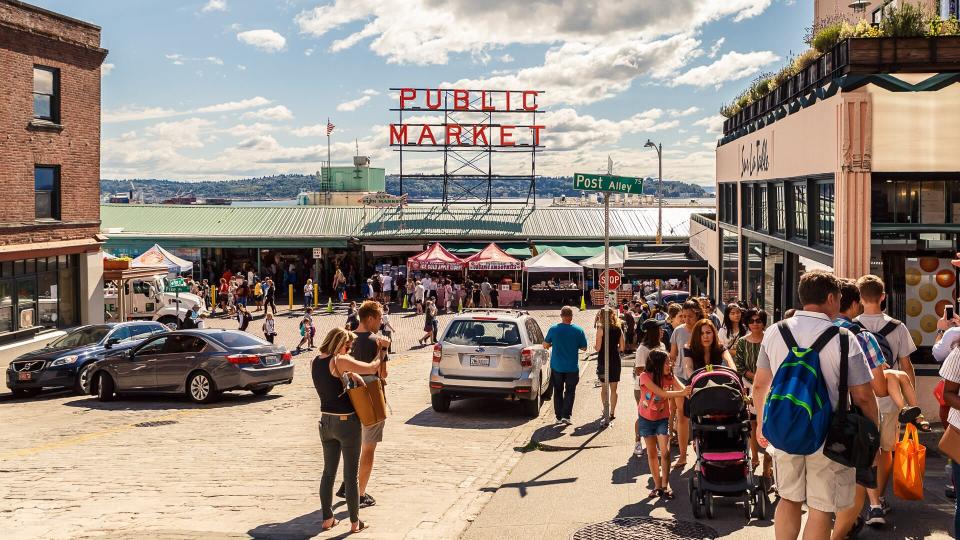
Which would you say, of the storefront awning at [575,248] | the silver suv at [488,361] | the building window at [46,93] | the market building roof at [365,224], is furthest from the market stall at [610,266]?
the building window at [46,93]

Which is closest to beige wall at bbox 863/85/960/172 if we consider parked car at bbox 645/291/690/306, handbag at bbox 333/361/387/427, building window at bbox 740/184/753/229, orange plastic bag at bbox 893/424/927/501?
orange plastic bag at bbox 893/424/927/501

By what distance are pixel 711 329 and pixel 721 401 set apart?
1.24 meters

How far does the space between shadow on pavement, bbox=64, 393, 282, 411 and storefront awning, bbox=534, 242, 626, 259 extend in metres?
25.5

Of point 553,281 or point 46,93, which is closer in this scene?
point 46,93

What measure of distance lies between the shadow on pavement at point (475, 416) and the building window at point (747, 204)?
27.3 feet

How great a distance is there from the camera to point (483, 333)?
49.2 feet

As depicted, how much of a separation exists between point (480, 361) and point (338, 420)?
6842 mm

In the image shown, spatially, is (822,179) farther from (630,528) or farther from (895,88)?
(630,528)

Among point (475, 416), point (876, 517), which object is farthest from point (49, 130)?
point (876, 517)

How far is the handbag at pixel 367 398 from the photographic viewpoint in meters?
7.94

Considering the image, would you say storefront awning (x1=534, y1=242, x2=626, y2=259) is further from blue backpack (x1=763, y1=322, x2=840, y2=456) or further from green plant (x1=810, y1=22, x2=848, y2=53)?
blue backpack (x1=763, y1=322, x2=840, y2=456)

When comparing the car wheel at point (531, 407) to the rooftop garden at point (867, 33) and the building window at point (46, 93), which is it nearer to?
the rooftop garden at point (867, 33)

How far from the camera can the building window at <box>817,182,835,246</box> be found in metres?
13.7

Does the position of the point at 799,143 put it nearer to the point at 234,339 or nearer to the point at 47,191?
the point at 234,339
